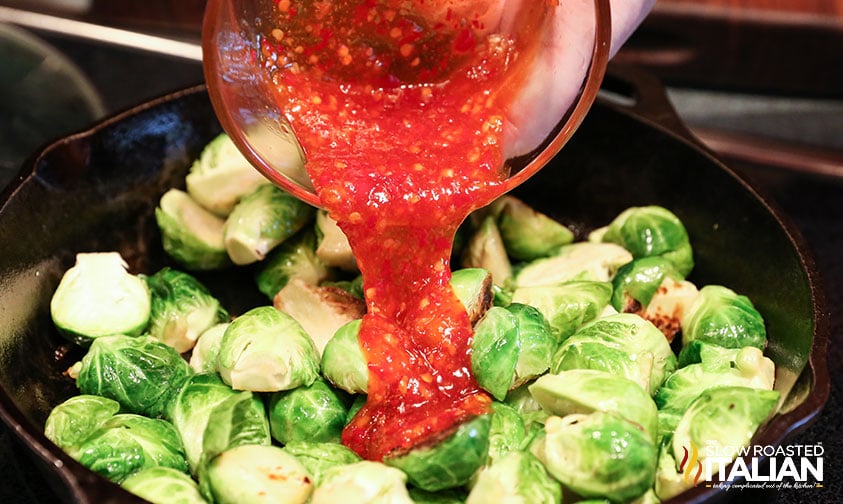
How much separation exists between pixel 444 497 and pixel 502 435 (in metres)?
0.22

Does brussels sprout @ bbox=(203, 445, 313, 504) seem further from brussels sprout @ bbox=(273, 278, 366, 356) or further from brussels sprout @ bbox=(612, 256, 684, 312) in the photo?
brussels sprout @ bbox=(612, 256, 684, 312)

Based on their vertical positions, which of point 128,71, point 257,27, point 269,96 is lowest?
point 128,71

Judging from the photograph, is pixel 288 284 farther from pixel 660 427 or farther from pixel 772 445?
pixel 772 445

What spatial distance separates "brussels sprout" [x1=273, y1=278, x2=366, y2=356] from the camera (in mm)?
2457

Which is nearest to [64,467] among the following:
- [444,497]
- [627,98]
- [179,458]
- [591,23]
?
→ [179,458]

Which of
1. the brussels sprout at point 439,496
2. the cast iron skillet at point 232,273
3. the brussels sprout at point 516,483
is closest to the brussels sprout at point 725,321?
the cast iron skillet at point 232,273

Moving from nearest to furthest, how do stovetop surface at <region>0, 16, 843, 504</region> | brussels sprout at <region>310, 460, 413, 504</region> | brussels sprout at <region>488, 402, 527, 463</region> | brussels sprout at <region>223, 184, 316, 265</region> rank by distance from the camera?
brussels sprout at <region>310, 460, 413, 504</region> → brussels sprout at <region>488, 402, 527, 463</region> → stovetop surface at <region>0, 16, 843, 504</region> → brussels sprout at <region>223, 184, 316, 265</region>

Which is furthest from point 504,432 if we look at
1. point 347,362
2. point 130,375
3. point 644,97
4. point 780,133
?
point 780,133

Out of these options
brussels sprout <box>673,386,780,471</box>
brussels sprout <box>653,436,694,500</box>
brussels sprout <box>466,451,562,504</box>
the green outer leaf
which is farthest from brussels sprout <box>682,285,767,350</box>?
brussels sprout <box>466,451,562,504</box>

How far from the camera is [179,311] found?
8.30ft

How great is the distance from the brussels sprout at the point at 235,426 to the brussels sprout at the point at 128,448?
0.12 m

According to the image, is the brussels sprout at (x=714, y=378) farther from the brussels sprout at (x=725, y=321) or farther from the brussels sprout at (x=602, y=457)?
the brussels sprout at (x=602, y=457)

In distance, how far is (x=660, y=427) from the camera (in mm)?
2115

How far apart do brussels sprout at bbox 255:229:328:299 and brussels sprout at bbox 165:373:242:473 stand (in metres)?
0.51
